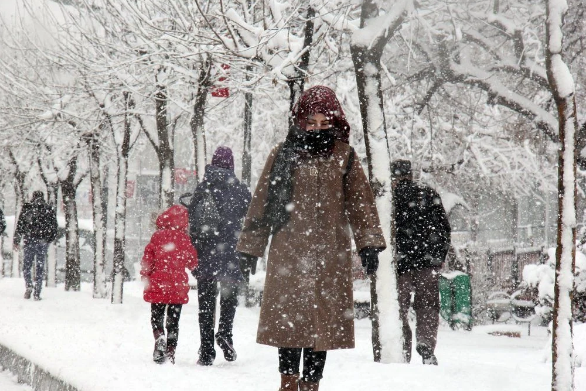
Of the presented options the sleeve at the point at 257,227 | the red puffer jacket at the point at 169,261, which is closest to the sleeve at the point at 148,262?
the red puffer jacket at the point at 169,261

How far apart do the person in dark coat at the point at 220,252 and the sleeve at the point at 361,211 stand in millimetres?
2395

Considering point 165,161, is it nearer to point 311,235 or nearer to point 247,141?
point 247,141

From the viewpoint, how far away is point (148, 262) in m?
6.73

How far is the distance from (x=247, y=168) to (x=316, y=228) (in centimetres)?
1198

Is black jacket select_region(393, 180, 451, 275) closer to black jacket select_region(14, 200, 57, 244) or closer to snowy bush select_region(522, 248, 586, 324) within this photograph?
snowy bush select_region(522, 248, 586, 324)

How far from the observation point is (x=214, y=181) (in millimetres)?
6676

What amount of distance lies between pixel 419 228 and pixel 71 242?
12.8 metres

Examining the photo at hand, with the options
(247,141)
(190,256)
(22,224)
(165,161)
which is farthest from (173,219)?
(247,141)

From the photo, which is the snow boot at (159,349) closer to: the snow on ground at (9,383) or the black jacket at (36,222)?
the snow on ground at (9,383)

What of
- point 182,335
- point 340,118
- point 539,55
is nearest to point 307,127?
point 340,118

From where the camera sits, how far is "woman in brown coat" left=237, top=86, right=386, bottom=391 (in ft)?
13.8

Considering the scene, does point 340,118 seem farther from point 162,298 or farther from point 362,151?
point 362,151

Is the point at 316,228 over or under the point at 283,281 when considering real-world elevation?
over

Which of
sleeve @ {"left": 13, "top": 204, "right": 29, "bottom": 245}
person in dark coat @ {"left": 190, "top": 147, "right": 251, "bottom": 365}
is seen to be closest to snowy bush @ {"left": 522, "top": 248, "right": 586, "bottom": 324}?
person in dark coat @ {"left": 190, "top": 147, "right": 251, "bottom": 365}
